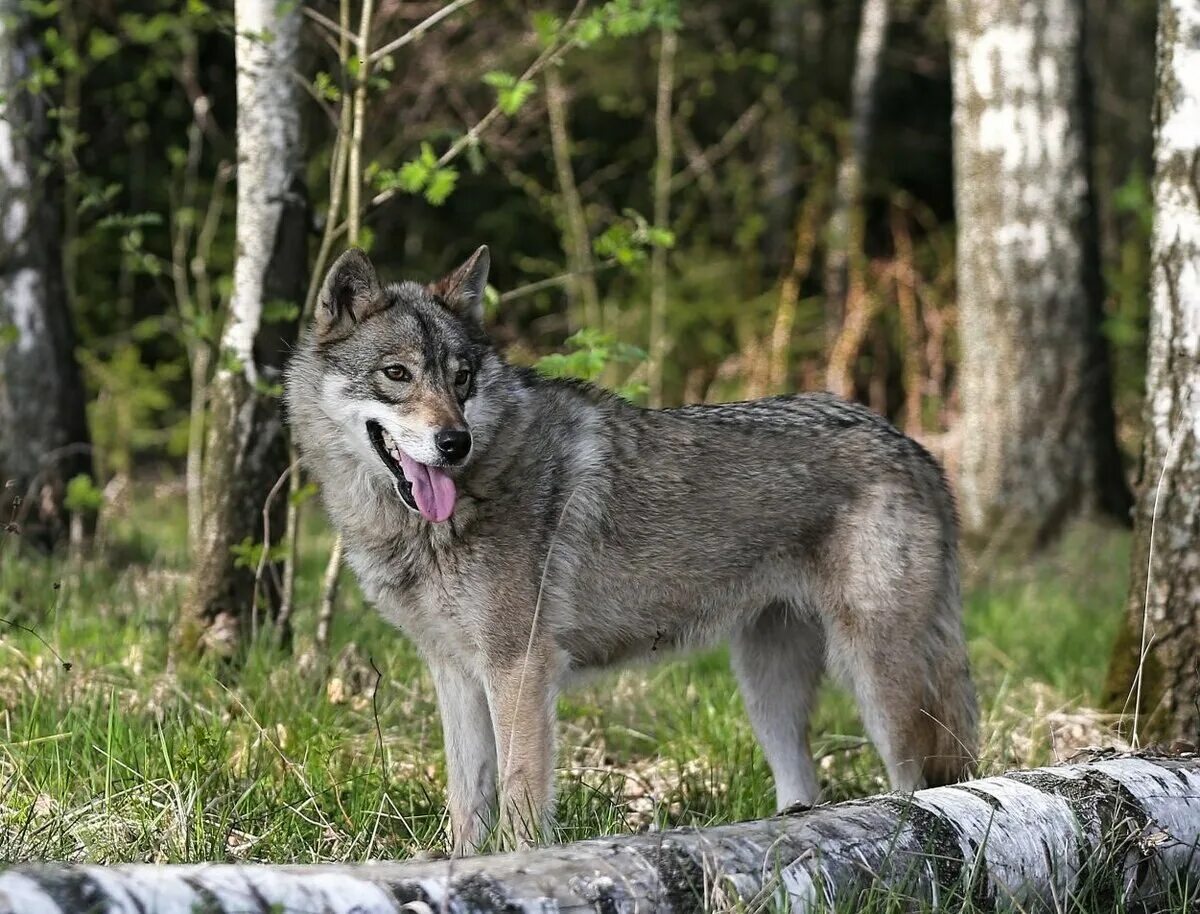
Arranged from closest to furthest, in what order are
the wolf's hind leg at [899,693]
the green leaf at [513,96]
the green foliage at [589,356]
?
the wolf's hind leg at [899,693] < the green foliage at [589,356] < the green leaf at [513,96]

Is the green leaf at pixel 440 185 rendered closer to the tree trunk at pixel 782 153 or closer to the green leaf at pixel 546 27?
the green leaf at pixel 546 27

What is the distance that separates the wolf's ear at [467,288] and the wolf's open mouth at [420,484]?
1.88 ft

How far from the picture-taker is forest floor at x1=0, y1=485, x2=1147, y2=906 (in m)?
3.63

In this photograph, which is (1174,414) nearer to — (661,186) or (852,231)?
(661,186)

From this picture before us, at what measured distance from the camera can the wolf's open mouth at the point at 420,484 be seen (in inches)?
154

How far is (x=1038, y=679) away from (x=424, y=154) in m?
3.65

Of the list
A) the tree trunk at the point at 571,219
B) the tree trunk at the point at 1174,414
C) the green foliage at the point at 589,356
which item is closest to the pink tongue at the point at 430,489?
the green foliage at the point at 589,356

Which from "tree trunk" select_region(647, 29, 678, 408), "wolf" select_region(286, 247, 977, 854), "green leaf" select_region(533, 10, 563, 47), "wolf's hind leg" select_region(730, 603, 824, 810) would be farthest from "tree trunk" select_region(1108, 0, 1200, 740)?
"tree trunk" select_region(647, 29, 678, 408)

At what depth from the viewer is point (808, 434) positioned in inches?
180

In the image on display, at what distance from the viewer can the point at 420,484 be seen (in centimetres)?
393

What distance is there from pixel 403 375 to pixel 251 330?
1.65m

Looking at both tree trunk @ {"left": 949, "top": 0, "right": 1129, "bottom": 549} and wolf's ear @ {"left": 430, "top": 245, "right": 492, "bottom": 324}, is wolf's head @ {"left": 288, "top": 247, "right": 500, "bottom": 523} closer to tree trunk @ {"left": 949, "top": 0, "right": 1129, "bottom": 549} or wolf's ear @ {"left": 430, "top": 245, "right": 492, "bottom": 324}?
wolf's ear @ {"left": 430, "top": 245, "right": 492, "bottom": 324}

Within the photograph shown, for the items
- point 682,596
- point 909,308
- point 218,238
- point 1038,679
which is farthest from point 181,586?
point 909,308

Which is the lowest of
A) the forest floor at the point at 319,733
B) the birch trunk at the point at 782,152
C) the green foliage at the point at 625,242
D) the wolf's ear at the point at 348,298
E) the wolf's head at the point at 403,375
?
the forest floor at the point at 319,733
